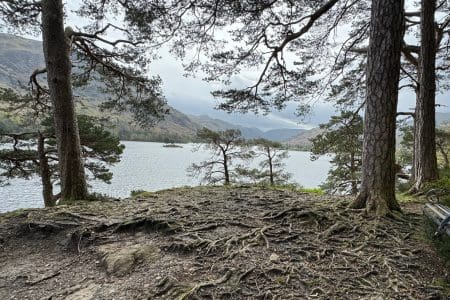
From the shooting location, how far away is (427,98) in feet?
17.8

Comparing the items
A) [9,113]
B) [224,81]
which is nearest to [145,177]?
[9,113]

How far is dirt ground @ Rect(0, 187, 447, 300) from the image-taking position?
2.36 m

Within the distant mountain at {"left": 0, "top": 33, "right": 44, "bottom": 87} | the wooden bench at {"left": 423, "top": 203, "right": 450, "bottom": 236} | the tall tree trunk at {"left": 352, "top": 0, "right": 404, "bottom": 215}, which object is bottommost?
the wooden bench at {"left": 423, "top": 203, "right": 450, "bottom": 236}

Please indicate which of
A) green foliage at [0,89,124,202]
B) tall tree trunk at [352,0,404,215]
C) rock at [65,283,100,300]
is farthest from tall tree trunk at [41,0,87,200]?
tall tree trunk at [352,0,404,215]

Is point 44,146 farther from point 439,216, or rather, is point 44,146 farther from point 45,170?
point 439,216

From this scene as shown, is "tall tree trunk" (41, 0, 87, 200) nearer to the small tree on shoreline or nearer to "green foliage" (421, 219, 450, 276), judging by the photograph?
"green foliage" (421, 219, 450, 276)

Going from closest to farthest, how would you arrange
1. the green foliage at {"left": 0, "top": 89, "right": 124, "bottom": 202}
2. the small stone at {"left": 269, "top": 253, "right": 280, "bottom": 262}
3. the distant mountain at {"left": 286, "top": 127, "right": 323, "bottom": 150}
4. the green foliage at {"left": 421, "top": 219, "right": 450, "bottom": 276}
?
the green foliage at {"left": 421, "top": 219, "right": 450, "bottom": 276} → the small stone at {"left": 269, "top": 253, "right": 280, "bottom": 262} → the green foliage at {"left": 0, "top": 89, "right": 124, "bottom": 202} → the distant mountain at {"left": 286, "top": 127, "right": 323, "bottom": 150}

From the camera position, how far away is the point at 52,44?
211 inches

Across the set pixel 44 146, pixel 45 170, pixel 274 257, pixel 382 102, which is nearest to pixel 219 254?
pixel 274 257

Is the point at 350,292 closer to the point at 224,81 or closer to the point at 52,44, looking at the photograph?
the point at 224,81

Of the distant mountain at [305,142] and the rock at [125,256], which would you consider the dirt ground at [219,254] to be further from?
the distant mountain at [305,142]

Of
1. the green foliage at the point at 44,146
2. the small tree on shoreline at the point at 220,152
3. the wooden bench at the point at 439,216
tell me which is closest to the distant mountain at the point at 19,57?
the small tree on shoreline at the point at 220,152

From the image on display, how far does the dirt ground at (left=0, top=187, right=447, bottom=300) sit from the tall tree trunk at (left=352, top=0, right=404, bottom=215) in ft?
1.42

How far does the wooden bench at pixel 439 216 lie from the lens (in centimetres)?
226
